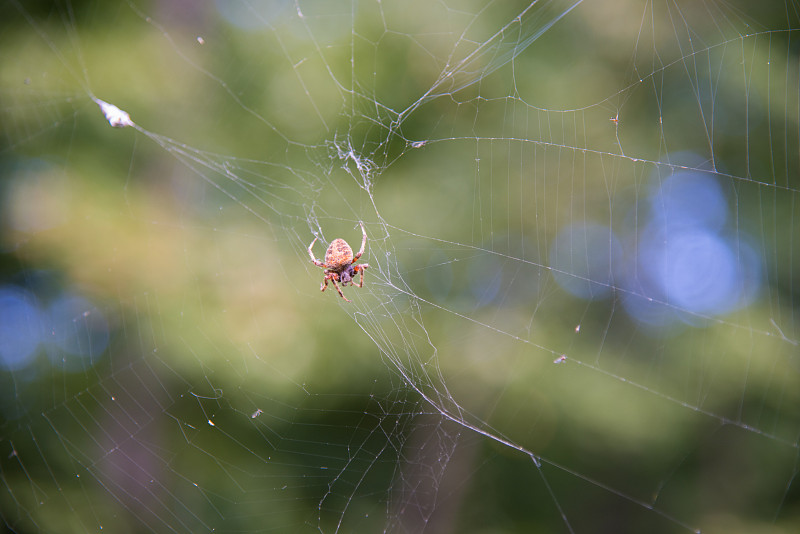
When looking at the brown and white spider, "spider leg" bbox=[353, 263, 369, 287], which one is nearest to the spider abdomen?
the brown and white spider

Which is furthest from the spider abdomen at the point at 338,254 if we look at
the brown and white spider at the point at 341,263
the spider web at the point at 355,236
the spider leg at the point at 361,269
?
the spider web at the point at 355,236

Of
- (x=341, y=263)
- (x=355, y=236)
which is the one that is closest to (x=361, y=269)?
(x=341, y=263)

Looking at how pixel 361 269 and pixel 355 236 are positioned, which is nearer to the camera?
pixel 361 269

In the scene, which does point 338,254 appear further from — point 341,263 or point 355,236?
point 355,236

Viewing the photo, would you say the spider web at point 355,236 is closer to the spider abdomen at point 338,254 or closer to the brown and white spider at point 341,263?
the brown and white spider at point 341,263

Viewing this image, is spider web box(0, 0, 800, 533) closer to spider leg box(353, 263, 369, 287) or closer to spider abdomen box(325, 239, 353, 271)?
spider leg box(353, 263, 369, 287)

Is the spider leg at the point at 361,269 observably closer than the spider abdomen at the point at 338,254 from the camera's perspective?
No
